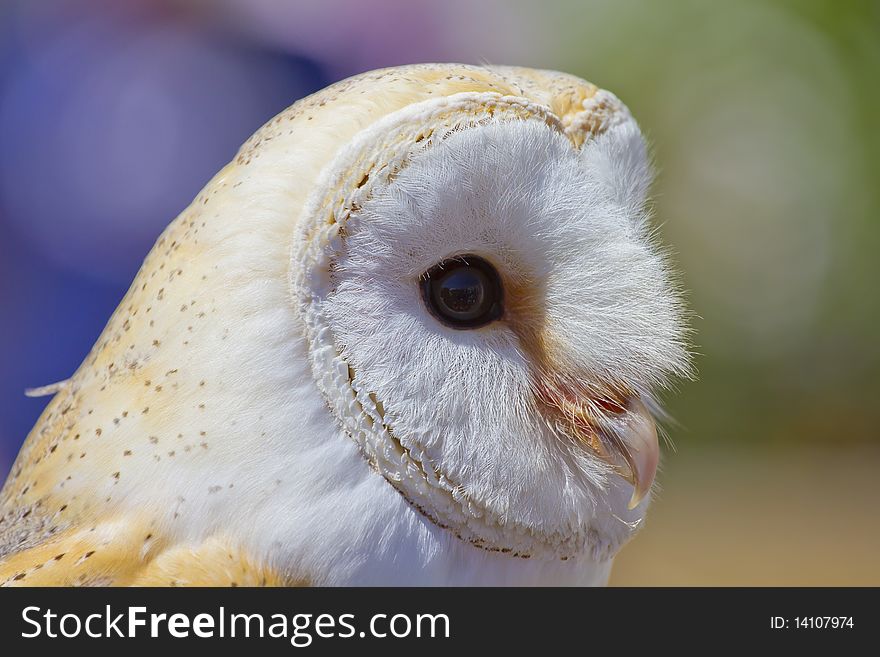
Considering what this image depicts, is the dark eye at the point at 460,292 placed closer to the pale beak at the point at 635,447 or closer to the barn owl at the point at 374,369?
the barn owl at the point at 374,369

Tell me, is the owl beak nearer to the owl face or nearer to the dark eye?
the owl face

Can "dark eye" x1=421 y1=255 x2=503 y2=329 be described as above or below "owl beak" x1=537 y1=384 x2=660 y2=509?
above

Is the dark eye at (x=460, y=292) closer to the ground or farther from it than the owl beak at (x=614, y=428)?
farther from it

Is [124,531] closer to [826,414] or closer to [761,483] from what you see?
[761,483]

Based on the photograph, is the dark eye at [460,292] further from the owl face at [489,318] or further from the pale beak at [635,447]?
the pale beak at [635,447]

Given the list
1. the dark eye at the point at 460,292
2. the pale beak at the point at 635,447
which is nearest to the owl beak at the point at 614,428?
the pale beak at the point at 635,447

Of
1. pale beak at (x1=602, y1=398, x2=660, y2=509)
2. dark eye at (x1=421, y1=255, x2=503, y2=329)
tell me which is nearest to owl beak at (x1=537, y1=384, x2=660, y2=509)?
pale beak at (x1=602, y1=398, x2=660, y2=509)
